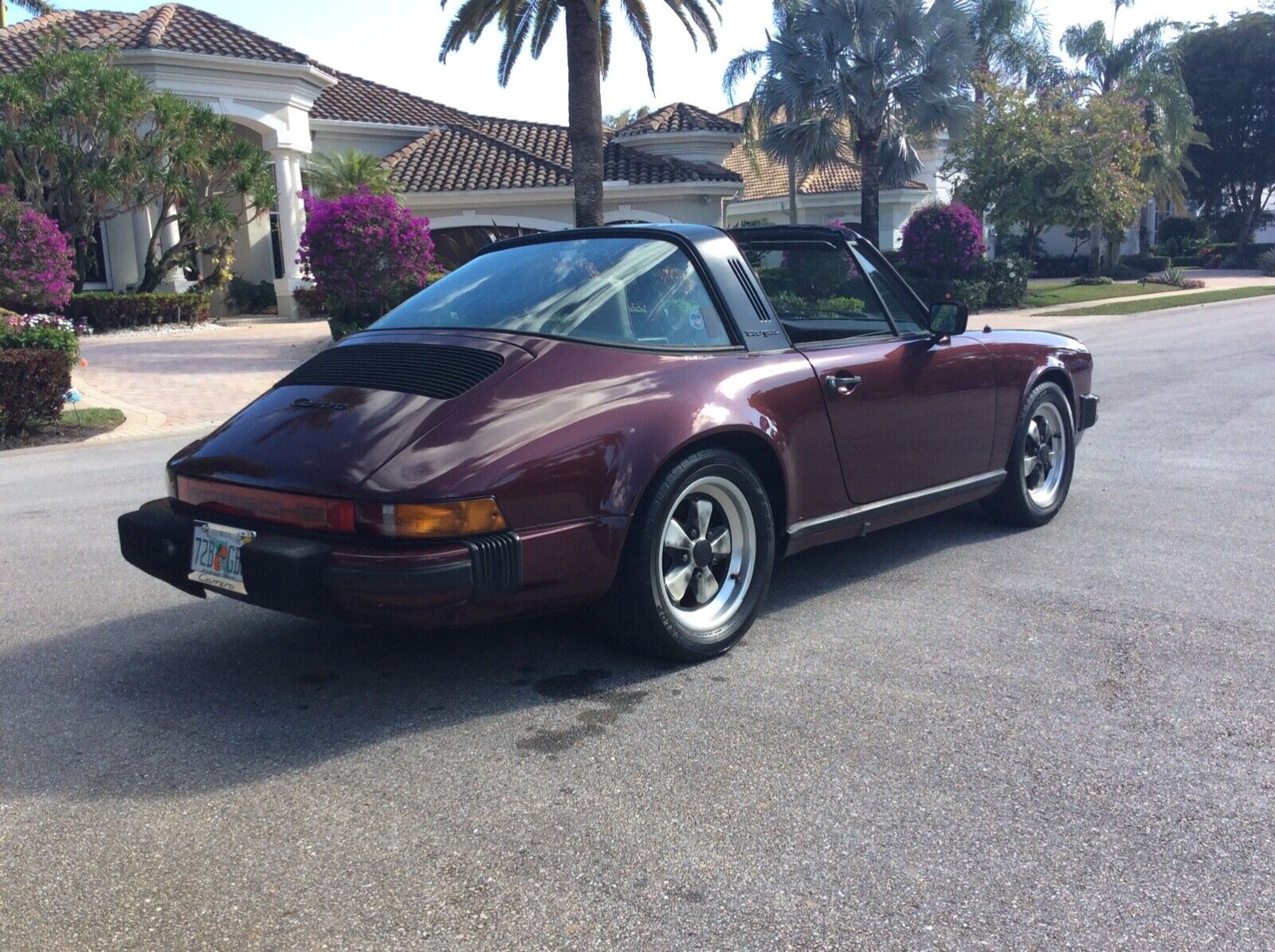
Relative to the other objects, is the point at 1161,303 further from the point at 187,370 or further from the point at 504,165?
the point at 187,370

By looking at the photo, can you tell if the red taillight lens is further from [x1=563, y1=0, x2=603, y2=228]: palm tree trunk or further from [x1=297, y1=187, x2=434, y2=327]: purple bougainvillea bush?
[x1=297, y1=187, x2=434, y2=327]: purple bougainvillea bush

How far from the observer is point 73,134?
22406mm

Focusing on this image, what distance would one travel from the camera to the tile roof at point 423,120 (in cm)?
2570

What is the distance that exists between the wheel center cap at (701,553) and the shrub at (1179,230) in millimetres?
63266

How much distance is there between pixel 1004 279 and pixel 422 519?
2910 cm

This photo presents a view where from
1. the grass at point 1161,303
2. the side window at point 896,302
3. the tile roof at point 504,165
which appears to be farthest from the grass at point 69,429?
the grass at point 1161,303

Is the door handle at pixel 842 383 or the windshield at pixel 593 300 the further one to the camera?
the door handle at pixel 842 383

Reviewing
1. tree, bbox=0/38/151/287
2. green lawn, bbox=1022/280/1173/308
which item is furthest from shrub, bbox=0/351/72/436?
green lawn, bbox=1022/280/1173/308

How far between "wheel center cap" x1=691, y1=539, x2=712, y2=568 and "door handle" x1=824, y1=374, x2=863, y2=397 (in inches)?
36.2

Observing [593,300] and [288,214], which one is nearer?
[593,300]

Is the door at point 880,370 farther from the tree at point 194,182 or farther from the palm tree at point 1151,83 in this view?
the palm tree at point 1151,83

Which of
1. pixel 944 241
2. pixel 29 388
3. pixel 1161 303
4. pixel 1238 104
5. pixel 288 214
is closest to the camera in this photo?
pixel 29 388

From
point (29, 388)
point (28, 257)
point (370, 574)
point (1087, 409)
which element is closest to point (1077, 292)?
point (28, 257)

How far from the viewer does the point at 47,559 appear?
6.20 metres
